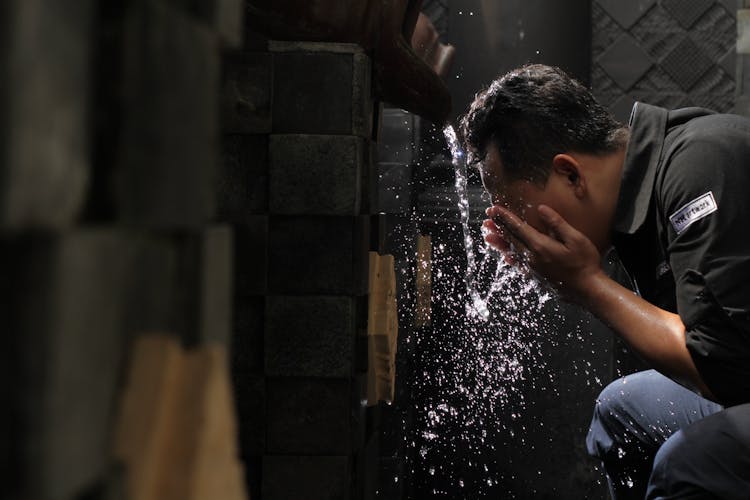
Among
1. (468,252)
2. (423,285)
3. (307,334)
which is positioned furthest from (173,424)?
(468,252)

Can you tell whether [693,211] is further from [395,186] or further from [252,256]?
[395,186]

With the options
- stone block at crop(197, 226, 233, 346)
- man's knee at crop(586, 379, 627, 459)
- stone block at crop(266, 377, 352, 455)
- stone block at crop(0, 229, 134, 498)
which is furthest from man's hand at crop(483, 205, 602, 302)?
stone block at crop(0, 229, 134, 498)

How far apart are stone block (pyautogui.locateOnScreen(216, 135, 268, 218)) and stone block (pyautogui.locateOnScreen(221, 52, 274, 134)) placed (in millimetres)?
20

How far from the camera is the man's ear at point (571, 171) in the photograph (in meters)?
1.74

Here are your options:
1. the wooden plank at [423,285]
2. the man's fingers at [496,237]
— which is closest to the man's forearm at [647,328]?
the man's fingers at [496,237]

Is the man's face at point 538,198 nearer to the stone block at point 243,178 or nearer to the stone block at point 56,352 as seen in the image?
the stone block at point 243,178

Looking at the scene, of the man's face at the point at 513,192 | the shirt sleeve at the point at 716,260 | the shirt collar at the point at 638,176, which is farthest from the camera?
the man's face at the point at 513,192

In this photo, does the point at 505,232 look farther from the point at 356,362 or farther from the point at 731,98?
the point at 731,98

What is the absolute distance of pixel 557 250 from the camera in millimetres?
1671

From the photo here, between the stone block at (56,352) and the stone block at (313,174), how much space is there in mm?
1002

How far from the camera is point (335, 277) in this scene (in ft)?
5.00

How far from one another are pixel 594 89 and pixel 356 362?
7.32 ft

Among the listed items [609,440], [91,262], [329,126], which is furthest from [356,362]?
[91,262]

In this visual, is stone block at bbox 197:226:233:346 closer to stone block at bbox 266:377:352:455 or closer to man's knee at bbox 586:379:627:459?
stone block at bbox 266:377:352:455
